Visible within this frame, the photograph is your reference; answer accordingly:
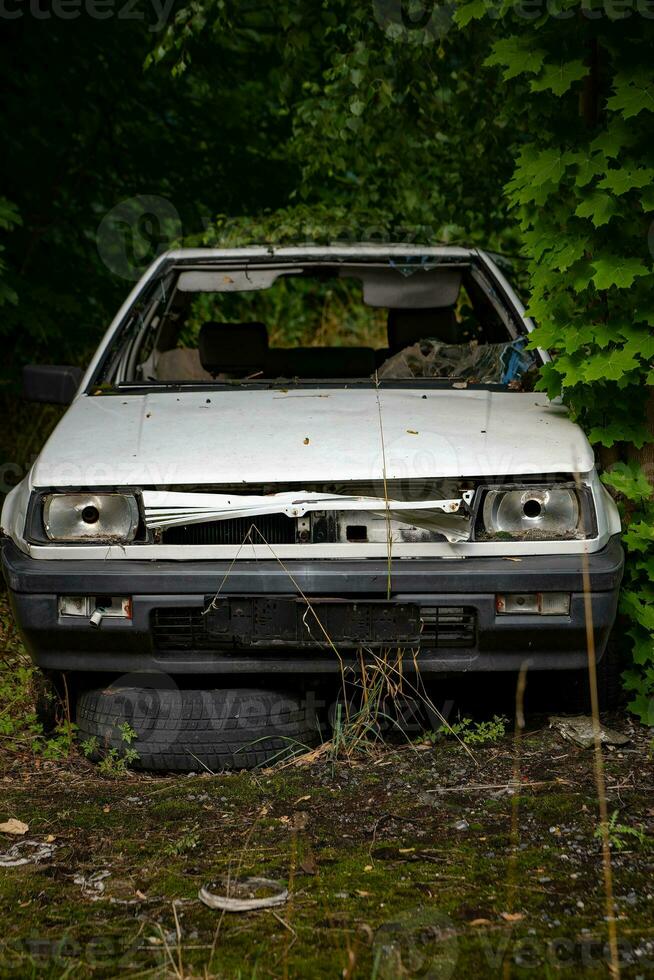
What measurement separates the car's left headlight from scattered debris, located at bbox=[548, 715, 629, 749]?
1535 mm

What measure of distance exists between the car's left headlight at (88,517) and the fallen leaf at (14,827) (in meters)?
0.81

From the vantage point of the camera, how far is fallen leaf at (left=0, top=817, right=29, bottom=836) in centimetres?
288

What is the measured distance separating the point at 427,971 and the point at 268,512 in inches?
53.2

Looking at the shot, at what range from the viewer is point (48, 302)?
22.0 ft

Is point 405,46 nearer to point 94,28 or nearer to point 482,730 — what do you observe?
point 94,28

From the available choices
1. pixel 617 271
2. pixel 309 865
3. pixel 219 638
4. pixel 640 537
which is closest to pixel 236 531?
pixel 219 638

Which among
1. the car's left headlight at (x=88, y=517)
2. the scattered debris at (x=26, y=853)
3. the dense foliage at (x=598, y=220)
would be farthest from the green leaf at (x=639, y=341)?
the scattered debris at (x=26, y=853)

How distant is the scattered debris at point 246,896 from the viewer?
239 cm

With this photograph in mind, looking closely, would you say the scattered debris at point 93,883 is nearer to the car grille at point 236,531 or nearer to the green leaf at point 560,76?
the car grille at point 236,531

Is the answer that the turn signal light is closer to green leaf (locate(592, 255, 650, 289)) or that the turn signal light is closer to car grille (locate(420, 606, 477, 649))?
car grille (locate(420, 606, 477, 649))

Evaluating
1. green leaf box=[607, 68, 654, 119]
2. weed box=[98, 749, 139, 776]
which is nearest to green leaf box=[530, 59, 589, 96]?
green leaf box=[607, 68, 654, 119]

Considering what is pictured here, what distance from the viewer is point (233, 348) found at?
4.73m

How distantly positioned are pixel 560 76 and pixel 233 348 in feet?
6.32

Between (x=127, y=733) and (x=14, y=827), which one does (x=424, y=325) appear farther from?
(x=14, y=827)
